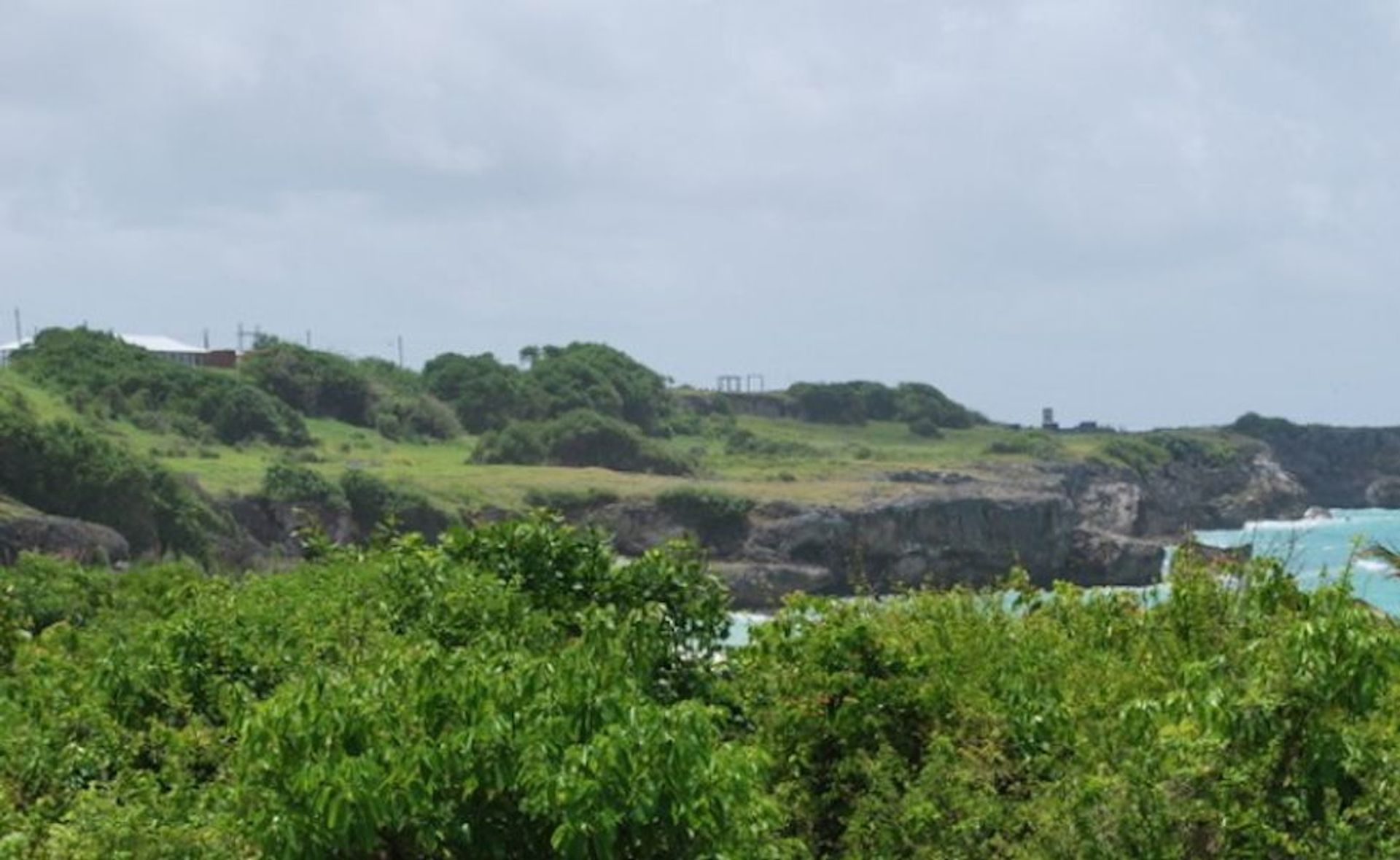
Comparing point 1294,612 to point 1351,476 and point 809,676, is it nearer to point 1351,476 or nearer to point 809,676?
point 809,676

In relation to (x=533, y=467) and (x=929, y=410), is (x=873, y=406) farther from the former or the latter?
(x=533, y=467)

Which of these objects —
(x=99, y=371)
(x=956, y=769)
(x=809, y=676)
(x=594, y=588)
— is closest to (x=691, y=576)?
(x=594, y=588)

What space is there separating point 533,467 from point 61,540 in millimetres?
32218

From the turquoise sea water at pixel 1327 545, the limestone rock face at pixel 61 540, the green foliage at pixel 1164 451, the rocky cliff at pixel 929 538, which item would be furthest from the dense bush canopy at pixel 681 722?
the green foliage at pixel 1164 451

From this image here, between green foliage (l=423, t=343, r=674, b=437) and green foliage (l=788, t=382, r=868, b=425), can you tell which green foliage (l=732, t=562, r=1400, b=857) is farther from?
green foliage (l=788, t=382, r=868, b=425)

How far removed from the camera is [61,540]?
56312 mm

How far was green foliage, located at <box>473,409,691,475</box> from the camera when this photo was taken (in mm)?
91062

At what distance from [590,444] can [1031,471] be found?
70.9ft

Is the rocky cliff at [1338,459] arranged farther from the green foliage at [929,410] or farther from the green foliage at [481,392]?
the green foliage at [481,392]

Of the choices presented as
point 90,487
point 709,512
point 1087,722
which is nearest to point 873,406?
point 709,512

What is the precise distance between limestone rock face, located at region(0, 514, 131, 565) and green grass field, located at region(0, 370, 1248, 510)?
10.8m

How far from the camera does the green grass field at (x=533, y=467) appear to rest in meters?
75.2

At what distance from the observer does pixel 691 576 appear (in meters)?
15.6

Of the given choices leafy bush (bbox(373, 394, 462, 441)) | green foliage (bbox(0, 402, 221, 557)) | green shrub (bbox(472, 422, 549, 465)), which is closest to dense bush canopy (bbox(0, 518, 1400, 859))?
green foliage (bbox(0, 402, 221, 557))
